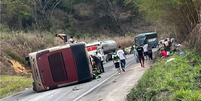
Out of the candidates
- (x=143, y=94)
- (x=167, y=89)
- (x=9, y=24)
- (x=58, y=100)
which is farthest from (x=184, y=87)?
(x=9, y=24)

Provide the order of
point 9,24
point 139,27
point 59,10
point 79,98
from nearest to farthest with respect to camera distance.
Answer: point 79,98 → point 9,24 → point 59,10 → point 139,27

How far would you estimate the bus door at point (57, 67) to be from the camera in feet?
46.3

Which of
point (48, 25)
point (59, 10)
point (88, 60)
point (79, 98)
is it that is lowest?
point (79, 98)

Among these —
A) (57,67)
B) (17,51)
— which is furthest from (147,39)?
(57,67)

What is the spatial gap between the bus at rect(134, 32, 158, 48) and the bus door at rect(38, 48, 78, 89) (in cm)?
3053

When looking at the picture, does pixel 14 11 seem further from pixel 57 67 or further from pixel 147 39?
pixel 57 67

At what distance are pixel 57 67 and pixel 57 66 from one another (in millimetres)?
55

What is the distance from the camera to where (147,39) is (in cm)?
4547

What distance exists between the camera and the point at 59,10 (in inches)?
2372

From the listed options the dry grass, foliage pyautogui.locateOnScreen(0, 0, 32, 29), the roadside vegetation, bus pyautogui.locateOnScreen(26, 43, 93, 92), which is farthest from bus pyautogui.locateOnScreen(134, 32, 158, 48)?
bus pyautogui.locateOnScreen(26, 43, 93, 92)

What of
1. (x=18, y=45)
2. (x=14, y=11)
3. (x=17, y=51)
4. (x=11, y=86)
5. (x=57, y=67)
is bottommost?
(x=11, y=86)

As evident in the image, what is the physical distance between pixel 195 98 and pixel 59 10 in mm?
56345

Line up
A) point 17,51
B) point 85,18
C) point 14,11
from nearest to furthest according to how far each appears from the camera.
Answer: point 17,51, point 14,11, point 85,18

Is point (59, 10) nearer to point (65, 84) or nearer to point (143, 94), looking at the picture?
point (65, 84)
